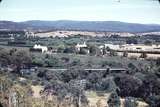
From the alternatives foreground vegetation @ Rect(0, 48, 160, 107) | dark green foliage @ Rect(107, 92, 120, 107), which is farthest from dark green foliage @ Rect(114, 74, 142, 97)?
dark green foliage @ Rect(107, 92, 120, 107)

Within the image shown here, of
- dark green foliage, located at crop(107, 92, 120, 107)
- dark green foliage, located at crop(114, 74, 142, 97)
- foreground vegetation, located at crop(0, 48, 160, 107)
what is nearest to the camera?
foreground vegetation, located at crop(0, 48, 160, 107)

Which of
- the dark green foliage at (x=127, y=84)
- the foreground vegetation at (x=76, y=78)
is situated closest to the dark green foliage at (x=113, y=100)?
the foreground vegetation at (x=76, y=78)

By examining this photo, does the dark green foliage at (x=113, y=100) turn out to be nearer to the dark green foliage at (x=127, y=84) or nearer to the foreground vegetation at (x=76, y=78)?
the foreground vegetation at (x=76, y=78)

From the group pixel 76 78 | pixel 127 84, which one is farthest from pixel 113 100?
pixel 76 78

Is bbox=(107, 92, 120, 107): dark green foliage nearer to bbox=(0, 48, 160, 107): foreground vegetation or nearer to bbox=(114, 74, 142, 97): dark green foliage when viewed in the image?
bbox=(0, 48, 160, 107): foreground vegetation

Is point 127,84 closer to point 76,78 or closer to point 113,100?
point 113,100

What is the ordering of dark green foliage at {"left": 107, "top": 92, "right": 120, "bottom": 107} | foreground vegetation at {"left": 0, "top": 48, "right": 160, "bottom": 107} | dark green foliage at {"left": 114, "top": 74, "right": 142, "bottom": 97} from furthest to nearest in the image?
dark green foliage at {"left": 114, "top": 74, "right": 142, "bottom": 97} < dark green foliage at {"left": 107, "top": 92, "right": 120, "bottom": 107} < foreground vegetation at {"left": 0, "top": 48, "right": 160, "bottom": 107}

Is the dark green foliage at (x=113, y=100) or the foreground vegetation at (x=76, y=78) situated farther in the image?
the dark green foliage at (x=113, y=100)

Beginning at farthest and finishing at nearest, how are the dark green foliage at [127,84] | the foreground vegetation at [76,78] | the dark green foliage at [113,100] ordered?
the dark green foliage at [127,84]
the dark green foliage at [113,100]
the foreground vegetation at [76,78]

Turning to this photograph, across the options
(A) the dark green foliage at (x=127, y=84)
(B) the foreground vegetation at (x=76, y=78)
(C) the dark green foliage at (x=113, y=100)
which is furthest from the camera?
(A) the dark green foliage at (x=127, y=84)

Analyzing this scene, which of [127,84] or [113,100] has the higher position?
[127,84]

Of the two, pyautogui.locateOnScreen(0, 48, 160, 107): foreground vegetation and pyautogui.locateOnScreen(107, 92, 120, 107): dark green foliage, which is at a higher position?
pyautogui.locateOnScreen(0, 48, 160, 107): foreground vegetation

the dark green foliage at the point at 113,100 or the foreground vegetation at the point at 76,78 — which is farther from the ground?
the foreground vegetation at the point at 76,78
